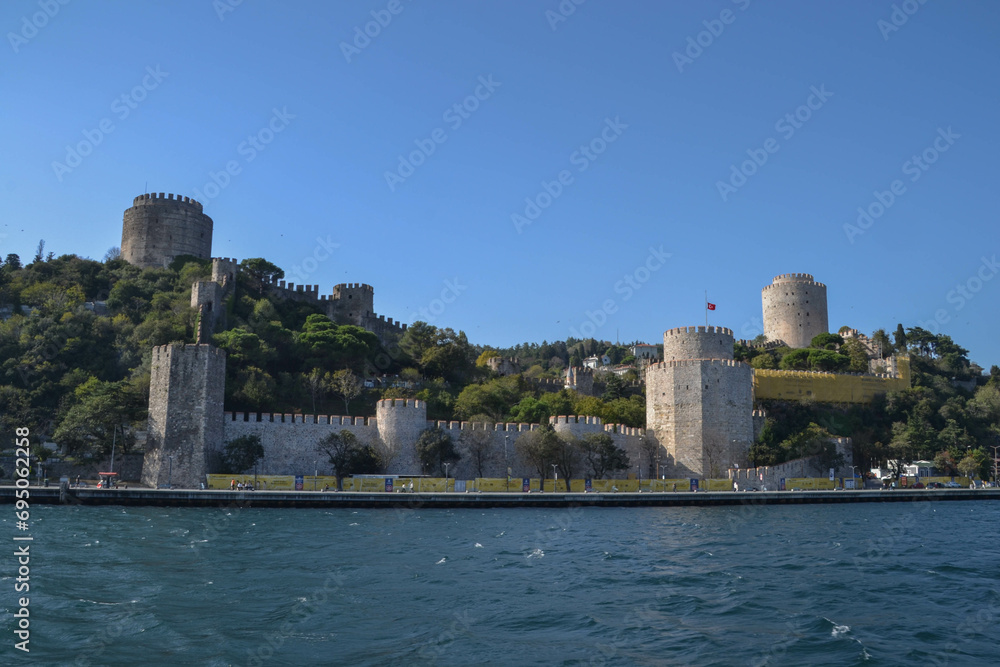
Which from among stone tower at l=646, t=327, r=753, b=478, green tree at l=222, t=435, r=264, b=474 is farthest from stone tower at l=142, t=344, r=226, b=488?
stone tower at l=646, t=327, r=753, b=478

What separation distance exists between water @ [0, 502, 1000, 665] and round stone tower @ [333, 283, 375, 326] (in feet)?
93.8

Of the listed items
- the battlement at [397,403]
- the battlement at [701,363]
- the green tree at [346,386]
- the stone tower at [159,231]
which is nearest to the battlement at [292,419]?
the battlement at [397,403]

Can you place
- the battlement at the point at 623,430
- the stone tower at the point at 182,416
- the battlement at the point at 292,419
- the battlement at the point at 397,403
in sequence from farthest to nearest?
the battlement at the point at 623,430
the battlement at the point at 397,403
the battlement at the point at 292,419
the stone tower at the point at 182,416

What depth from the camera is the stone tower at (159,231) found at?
180 feet

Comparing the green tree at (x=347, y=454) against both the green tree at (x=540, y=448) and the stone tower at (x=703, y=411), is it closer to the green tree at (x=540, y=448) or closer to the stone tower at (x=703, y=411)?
the green tree at (x=540, y=448)

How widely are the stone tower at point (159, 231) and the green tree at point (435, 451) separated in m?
25.6

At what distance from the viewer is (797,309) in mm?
62375

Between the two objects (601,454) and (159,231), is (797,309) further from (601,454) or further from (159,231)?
(159,231)

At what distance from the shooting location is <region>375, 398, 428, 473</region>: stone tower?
122ft

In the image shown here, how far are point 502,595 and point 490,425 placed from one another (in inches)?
934

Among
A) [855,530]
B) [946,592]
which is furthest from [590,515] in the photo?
[946,592]

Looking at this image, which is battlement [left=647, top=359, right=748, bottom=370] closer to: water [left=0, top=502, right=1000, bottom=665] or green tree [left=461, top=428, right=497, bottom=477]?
green tree [left=461, top=428, right=497, bottom=477]

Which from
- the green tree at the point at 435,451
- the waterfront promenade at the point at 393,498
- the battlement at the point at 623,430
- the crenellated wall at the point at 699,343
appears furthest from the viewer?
the crenellated wall at the point at 699,343

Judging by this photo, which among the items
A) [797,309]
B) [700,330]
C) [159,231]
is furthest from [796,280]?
[159,231]
